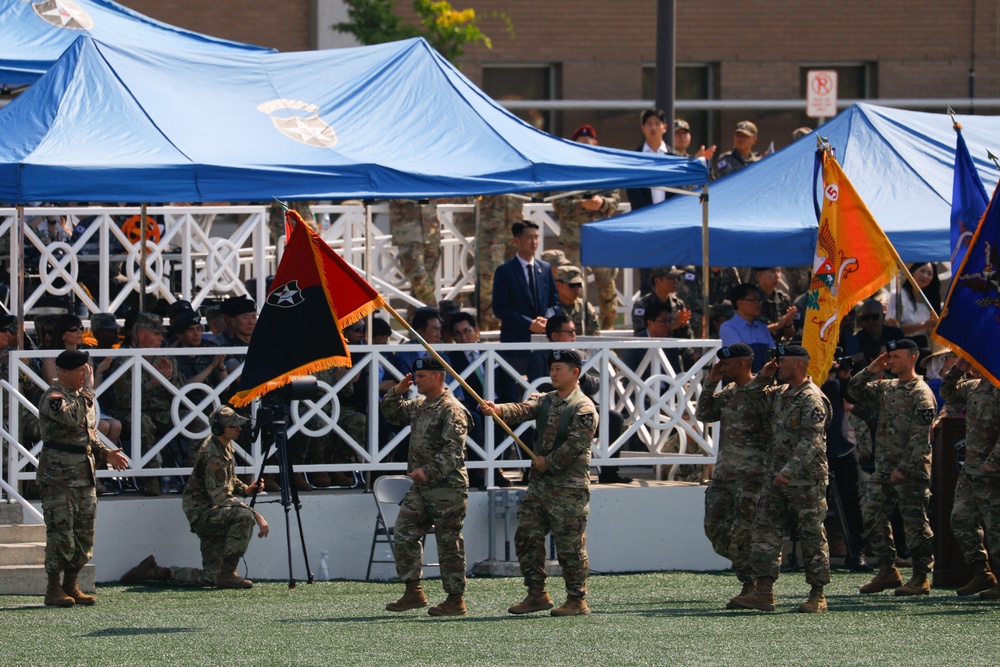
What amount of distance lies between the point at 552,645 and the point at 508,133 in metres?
5.60

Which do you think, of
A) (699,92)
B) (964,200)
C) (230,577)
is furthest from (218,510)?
(699,92)

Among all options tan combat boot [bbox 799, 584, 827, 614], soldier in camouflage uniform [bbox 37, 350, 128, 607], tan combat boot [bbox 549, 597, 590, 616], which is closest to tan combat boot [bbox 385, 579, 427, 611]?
tan combat boot [bbox 549, 597, 590, 616]

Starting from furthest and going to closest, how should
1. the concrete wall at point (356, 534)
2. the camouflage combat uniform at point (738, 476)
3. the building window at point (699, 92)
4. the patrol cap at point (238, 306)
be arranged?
1. the building window at point (699, 92)
2. the patrol cap at point (238, 306)
3. the concrete wall at point (356, 534)
4. the camouflage combat uniform at point (738, 476)

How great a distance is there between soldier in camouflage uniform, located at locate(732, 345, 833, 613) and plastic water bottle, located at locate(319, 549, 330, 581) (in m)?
3.39

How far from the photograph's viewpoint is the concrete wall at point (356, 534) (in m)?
13.2

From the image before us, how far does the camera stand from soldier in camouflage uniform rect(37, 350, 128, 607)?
1196 centimetres

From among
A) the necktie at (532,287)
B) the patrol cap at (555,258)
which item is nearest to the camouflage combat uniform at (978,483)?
the necktie at (532,287)

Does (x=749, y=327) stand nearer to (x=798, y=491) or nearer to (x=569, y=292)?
(x=569, y=292)

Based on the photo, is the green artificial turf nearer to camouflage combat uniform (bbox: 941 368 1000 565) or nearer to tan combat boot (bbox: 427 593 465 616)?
tan combat boot (bbox: 427 593 465 616)

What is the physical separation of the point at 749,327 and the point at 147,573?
201 inches

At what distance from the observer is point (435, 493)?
11617mm

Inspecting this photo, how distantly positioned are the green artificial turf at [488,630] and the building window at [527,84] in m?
17.1

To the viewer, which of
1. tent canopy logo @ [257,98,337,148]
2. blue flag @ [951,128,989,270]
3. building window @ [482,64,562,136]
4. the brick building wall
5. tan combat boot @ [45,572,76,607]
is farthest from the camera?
building window @ [482,64,562,136]

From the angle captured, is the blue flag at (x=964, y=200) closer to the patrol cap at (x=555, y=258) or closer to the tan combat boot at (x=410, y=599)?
the tan combat boot at (x=410, y=599)
